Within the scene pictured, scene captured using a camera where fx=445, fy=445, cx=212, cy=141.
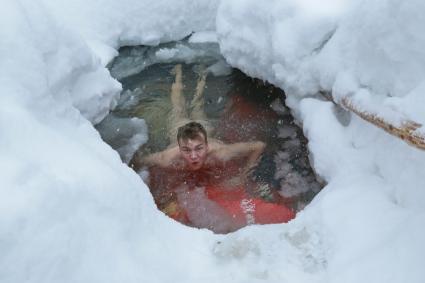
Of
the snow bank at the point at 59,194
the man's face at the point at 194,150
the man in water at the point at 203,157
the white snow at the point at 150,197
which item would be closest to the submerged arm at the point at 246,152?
the man in water at the point at 203,157

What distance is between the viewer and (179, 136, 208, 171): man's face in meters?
3.88

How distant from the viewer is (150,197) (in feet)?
7.12

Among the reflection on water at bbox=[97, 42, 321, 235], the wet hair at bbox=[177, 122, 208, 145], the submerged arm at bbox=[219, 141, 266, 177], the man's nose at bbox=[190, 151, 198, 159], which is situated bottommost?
the reflection on water at bbox=[97, 42, 321, 235]

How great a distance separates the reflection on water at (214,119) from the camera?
12.7 ft

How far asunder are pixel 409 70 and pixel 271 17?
85.6 inches

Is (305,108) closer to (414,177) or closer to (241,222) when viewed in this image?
(241,222)

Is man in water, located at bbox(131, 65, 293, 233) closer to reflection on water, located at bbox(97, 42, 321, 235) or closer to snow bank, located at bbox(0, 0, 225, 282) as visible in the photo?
reflection on water, located at bbox(97, 42, 321, 235)

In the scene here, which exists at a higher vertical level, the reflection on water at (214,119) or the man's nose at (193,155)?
the man's nose at (193,155)

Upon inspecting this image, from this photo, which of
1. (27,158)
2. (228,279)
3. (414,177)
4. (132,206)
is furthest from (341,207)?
(27,158)

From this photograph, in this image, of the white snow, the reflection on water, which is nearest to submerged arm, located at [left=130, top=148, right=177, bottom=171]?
the reflection on water

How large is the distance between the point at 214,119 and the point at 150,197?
125 inches

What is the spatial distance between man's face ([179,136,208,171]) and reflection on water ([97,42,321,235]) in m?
0.25

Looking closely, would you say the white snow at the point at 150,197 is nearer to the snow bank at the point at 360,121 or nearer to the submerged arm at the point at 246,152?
the snow bank at the point at 360,121

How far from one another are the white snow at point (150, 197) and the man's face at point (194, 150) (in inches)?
33.2
